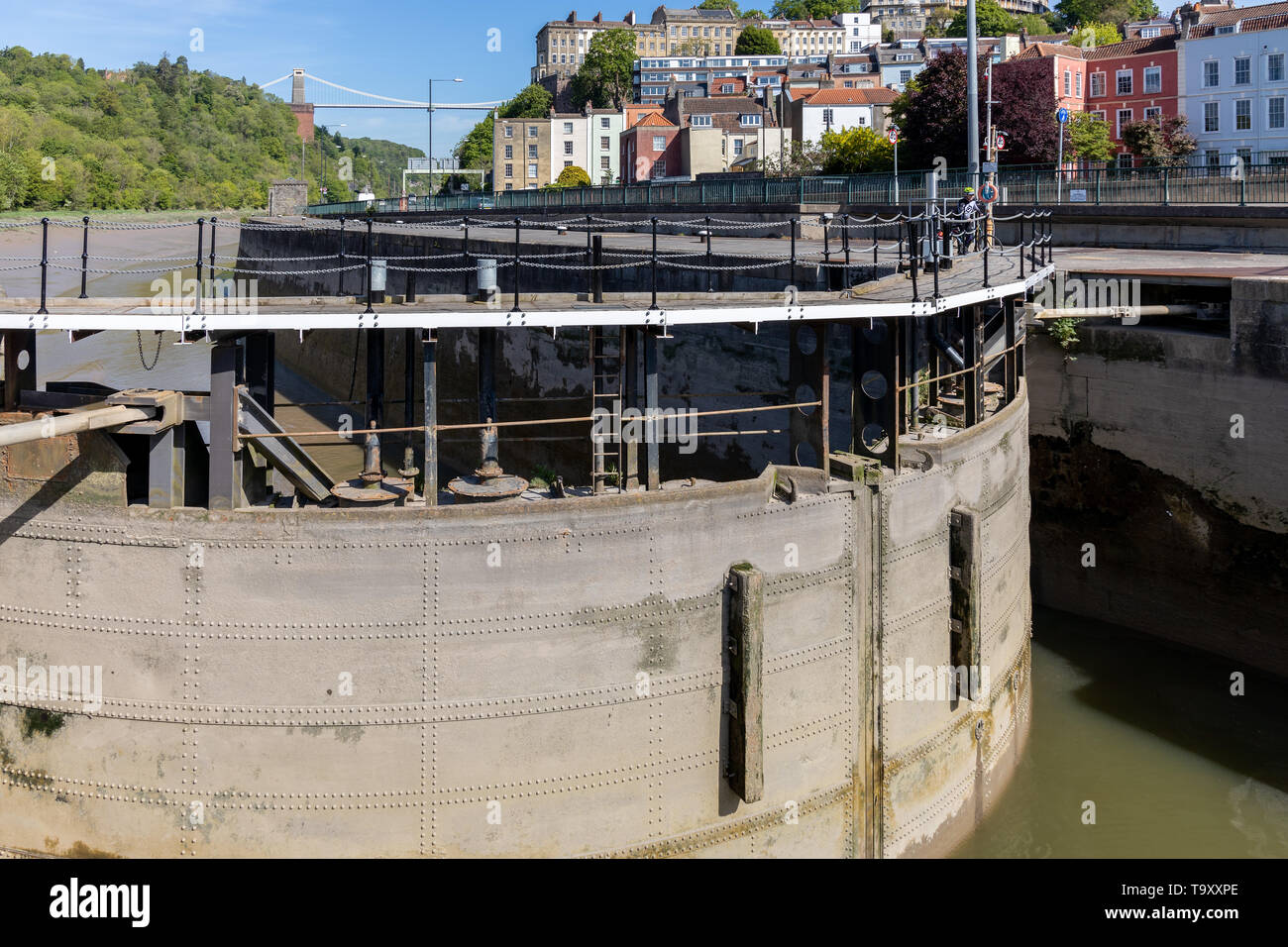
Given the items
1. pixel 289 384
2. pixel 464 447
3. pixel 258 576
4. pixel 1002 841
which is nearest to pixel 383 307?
pixel 258 576

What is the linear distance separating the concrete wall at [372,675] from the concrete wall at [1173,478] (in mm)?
11817

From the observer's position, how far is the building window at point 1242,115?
206 ft

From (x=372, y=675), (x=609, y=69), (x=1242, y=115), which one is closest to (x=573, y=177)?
(x=1242, y=115)

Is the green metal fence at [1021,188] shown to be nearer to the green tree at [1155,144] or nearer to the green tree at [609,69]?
the green tree at [1155,144]

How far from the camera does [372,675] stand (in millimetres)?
11695

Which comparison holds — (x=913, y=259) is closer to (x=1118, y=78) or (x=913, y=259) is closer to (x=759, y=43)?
(x=1118, y=78)

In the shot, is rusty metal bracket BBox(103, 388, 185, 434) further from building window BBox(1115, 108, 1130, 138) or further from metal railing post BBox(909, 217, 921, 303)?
building window BBox(1115, 108, 1130, 138)

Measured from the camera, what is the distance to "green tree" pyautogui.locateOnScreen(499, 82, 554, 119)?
519 feet

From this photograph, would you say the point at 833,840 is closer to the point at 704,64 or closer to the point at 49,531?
the point at 49,531

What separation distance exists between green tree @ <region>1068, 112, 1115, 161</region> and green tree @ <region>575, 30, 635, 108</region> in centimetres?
9405

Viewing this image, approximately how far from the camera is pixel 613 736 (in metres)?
12.3

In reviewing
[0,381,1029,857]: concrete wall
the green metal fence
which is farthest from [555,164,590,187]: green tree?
[0,381,1029,857]: concrete wall

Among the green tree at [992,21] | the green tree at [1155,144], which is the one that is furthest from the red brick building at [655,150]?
the green tree at [1155,144]

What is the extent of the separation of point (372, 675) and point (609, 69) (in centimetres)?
14456
